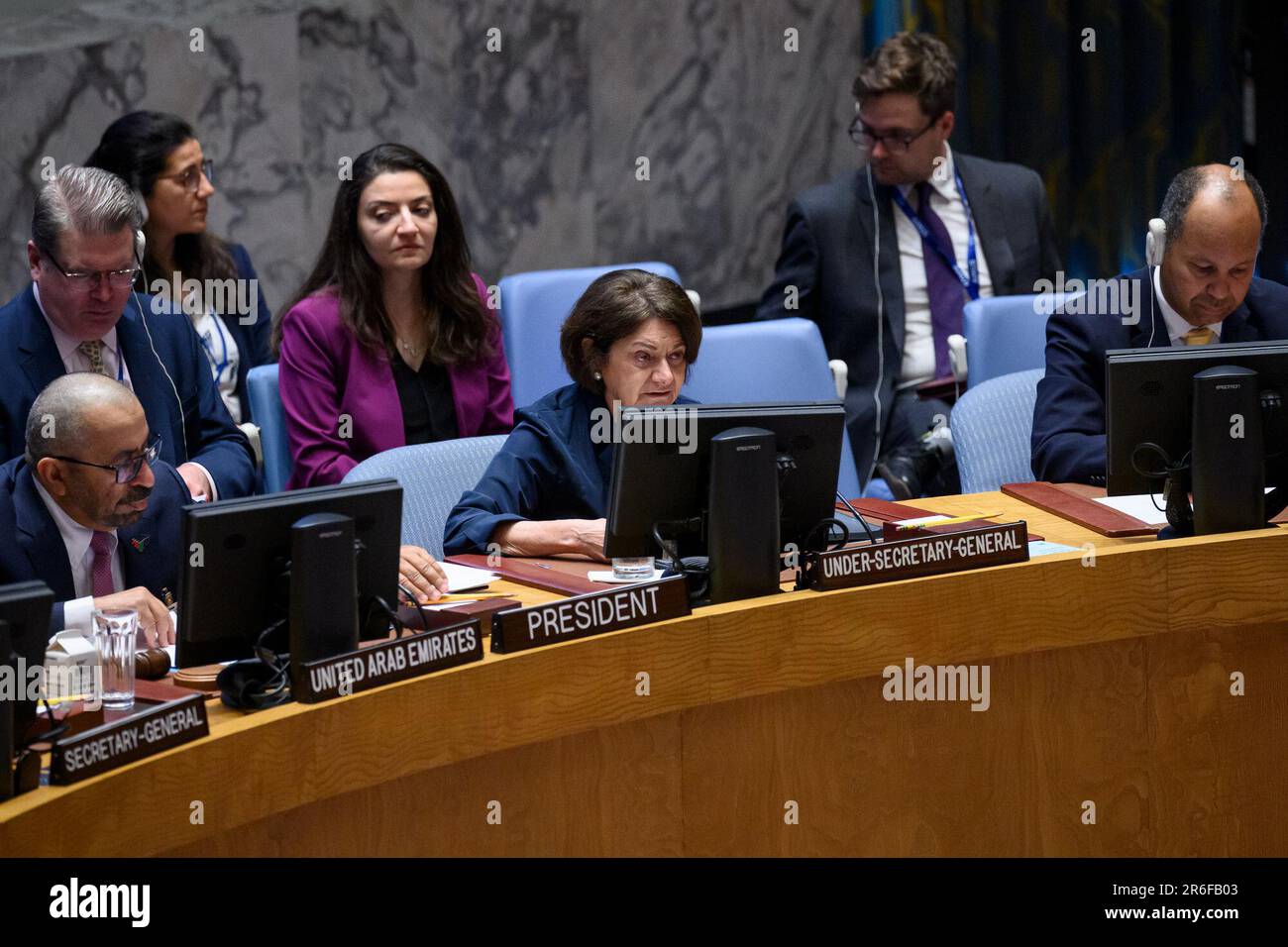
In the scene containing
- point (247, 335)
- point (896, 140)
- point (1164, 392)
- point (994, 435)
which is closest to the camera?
point (1164, 392)

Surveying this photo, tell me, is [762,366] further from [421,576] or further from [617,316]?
[421,576]

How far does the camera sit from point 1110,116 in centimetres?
547

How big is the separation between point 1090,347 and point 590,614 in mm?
1290

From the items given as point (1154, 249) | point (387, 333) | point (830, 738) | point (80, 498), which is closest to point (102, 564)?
point (80, 498)

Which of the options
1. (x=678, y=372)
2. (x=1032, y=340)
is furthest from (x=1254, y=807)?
(x=1032, y=340)

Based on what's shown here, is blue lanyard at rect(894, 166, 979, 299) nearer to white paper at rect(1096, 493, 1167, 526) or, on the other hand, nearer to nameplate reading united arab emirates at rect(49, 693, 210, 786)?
white paper at rect(1096, 493, 1167, 526)

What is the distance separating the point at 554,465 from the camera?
107 inches

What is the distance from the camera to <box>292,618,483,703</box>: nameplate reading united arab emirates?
74.6 inches

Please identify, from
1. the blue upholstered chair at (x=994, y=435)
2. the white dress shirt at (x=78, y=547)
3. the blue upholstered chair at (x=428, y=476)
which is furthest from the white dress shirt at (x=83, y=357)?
the blue upholstered chair at (x=994, y=435)

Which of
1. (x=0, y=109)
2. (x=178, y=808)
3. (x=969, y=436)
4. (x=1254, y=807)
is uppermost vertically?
(x=0, y=109)

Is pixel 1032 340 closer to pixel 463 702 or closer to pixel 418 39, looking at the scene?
pixel 418 39

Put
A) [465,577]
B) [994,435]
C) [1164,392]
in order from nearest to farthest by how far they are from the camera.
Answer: [465,577]
[1164,392]
[994,435]

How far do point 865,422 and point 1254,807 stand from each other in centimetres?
156

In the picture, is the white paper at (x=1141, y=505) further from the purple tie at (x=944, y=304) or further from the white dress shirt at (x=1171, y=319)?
the purple tie at (x=944, y=304)
